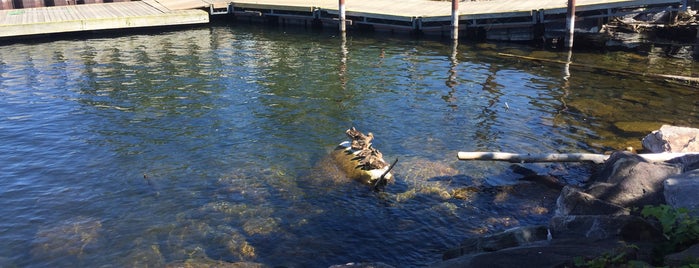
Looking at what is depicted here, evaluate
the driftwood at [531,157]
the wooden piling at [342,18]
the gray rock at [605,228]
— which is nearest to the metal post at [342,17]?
the wooden piling at [342,18]

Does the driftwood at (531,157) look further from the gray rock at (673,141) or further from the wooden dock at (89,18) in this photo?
the wooden dock at (89,18)

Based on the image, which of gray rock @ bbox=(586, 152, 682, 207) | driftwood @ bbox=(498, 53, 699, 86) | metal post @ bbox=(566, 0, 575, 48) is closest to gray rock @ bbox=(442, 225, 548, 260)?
gray rock @ bbox=(586, 152, 682, 207)

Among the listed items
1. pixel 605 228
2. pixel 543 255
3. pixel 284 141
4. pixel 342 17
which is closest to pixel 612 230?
pixel 605 228

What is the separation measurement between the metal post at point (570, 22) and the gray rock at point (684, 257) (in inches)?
835

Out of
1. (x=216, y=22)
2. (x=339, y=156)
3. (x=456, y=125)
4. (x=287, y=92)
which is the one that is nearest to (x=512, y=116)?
(x=456, y=125)

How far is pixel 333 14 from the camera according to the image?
34.0m

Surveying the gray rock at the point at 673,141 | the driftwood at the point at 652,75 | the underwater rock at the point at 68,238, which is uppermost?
the driftwood at the point at 652,75

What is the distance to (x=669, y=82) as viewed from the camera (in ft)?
69.5

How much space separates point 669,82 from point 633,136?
24.1 ft

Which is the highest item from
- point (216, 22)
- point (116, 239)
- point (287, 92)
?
point (216, 22)

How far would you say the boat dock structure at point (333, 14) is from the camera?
91.2ft

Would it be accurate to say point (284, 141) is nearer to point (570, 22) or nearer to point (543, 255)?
point (543, 255)

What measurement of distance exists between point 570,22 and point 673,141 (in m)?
14.6

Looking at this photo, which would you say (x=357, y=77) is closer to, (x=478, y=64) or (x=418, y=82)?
(x=418, y=82)
